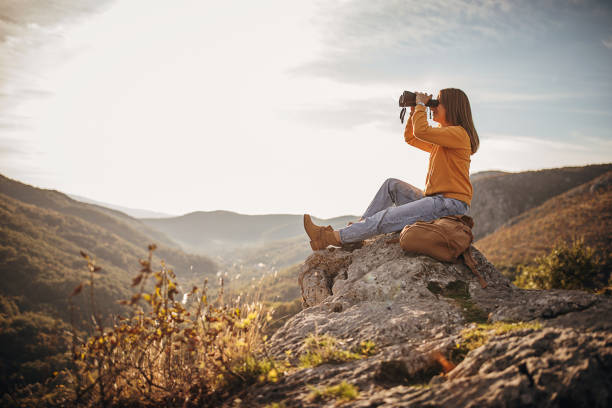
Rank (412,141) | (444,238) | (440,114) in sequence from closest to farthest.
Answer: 1. (444,238)
2. (440,114)
3. (412,141)

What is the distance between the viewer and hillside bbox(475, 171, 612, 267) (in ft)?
99.7

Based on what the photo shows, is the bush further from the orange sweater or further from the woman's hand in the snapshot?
the woman's hand

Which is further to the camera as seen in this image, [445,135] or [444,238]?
[445,135]

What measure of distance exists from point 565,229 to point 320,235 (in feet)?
129

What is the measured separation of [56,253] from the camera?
109m

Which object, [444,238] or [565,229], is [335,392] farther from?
[565,229]

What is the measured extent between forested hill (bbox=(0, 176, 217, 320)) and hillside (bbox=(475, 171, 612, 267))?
59.0 m

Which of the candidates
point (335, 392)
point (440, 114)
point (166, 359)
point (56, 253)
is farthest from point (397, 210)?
point (56, 253)

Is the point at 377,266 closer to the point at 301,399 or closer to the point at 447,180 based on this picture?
the point at 447,180

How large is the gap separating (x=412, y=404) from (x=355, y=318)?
71.8 inches

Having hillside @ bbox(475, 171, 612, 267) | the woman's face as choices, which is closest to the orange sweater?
the woman's face

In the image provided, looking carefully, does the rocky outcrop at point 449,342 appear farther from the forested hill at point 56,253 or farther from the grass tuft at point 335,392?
the forested hill at point 56,253

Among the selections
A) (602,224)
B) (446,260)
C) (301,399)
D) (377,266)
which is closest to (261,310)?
(301,399)

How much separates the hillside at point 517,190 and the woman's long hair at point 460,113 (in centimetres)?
7422
